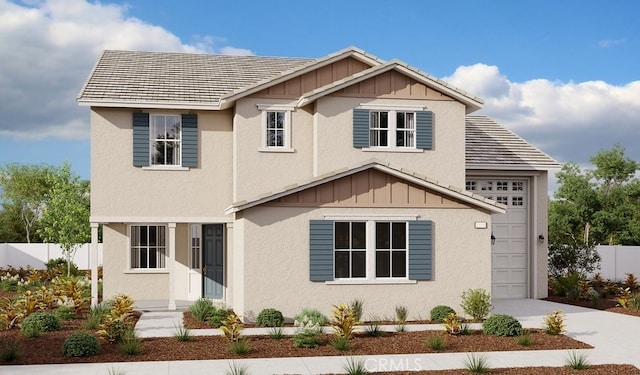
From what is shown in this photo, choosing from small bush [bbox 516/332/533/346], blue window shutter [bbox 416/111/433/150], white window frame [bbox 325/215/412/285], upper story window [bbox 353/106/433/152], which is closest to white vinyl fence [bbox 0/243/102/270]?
upper story window [bbox 353/106/433/152]

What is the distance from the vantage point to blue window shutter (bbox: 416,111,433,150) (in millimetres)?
20828

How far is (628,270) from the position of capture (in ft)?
105

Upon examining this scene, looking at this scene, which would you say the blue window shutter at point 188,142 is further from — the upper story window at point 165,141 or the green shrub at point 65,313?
the green shrub at point 65,313

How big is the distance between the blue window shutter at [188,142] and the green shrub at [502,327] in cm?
964

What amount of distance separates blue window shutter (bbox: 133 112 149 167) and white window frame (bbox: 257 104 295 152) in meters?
3.22

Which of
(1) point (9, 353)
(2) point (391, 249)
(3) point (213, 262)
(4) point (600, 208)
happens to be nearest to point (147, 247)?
(3) point (213, 262)

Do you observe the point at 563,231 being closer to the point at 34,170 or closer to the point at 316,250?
the point at 316,250

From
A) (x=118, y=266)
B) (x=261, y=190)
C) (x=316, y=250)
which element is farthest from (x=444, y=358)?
(x=118, y=266)

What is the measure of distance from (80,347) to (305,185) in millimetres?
6556

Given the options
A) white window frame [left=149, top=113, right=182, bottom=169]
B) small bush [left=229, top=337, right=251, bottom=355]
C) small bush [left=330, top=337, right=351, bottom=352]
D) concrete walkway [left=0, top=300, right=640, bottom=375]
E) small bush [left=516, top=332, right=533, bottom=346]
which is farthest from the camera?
white window frame [left=149, top=113, right=182, bottom=169]

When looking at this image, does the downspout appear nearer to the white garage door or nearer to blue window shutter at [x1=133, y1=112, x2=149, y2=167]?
the white garage door

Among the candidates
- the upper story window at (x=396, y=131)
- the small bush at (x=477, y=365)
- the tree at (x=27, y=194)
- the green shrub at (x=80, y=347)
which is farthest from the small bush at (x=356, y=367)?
the tree at (x=27, y=194)

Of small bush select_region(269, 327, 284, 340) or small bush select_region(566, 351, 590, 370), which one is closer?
small bush select_region(566, 351, 590, 370)

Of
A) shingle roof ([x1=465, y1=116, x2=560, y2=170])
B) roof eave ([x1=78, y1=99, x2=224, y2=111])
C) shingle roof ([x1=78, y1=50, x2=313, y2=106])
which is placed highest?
shingle roof ([x1=78, y1=50, x2=313, y2=106])
